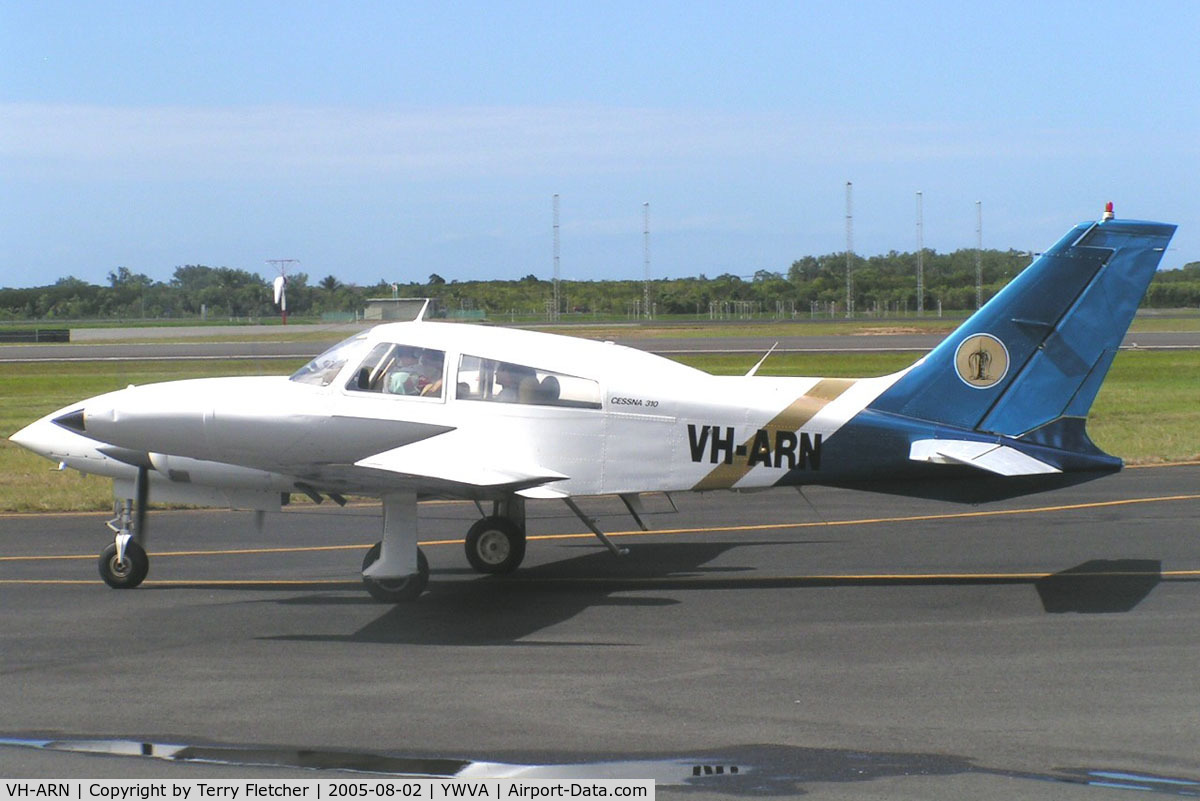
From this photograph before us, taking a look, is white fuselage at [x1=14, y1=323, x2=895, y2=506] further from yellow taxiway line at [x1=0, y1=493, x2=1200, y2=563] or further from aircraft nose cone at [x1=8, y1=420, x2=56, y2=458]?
yellow taxiway line at [x1=0, y1=493, x2=1200, y2=563]

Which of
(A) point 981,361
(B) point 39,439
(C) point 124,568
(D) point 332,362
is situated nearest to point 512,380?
(D) point 332,362

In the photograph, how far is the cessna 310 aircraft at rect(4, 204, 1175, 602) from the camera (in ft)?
37.9

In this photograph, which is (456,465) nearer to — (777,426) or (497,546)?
(497,546)

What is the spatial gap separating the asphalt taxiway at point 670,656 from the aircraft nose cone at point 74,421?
159cm

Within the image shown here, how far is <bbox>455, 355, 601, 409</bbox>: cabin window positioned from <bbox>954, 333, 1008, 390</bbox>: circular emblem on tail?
11.2 ft

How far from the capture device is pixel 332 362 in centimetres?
1190

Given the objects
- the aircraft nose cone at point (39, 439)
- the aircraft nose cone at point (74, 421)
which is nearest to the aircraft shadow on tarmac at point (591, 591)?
the aircraft nose cone at point (74, 421)

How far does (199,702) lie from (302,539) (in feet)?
22.2

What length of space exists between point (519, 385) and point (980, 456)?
418 cm

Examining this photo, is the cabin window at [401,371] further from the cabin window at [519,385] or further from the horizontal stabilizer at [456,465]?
the horizontal stabilizer at [456,465]

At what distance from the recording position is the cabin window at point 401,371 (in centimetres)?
1179

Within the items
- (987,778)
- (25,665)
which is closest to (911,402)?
(987,778)

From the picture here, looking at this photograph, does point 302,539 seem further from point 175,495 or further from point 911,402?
point 911,402

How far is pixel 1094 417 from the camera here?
25.5m
